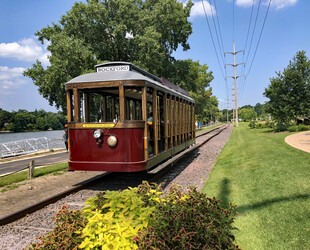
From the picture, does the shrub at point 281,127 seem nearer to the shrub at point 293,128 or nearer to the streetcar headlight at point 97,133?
the shrub at point 293,128

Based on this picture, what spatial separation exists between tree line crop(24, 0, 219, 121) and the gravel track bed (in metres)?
11.8

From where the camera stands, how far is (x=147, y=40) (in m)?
21.7

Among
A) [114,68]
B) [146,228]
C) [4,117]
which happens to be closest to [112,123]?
[114,68]

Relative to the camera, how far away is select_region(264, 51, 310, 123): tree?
839 inches

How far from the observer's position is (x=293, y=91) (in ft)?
71.6

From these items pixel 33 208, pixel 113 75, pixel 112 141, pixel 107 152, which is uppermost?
pixel 113 75

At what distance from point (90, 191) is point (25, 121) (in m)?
105

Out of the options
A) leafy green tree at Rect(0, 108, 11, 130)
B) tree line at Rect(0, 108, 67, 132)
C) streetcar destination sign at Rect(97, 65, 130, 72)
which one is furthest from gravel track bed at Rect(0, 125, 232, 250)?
leafy green tree at Rect(0, 108, 11, 130)

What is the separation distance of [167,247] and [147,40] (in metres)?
21.4

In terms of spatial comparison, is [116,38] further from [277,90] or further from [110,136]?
[110,136]

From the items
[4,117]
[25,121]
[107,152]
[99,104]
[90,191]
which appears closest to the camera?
[107,152]

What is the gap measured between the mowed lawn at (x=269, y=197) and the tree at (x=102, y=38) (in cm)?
1487

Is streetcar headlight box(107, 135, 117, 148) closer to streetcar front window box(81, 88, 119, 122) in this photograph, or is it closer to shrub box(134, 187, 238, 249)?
streetcar front window box(81, 88, 119, 122)

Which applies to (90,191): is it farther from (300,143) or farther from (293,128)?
(293,128)
